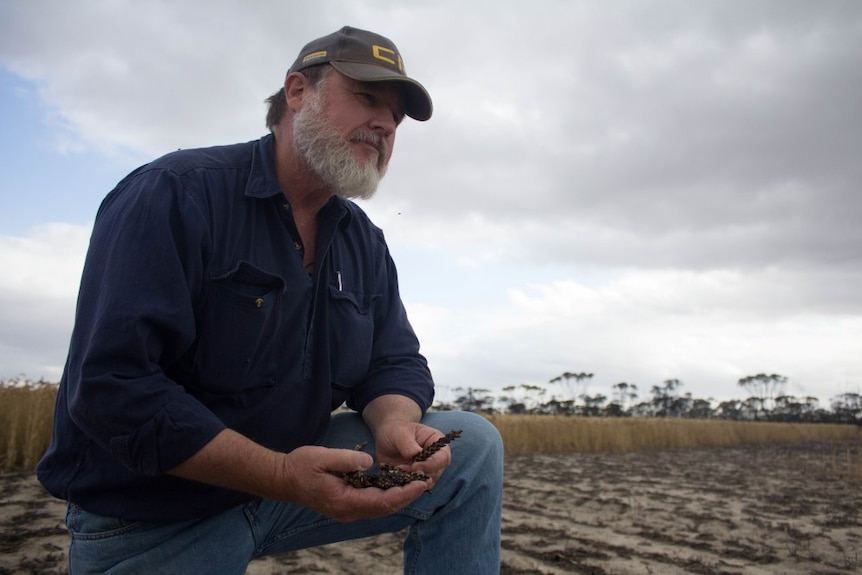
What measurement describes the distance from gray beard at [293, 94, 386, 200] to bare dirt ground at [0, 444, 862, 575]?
93.4 inches

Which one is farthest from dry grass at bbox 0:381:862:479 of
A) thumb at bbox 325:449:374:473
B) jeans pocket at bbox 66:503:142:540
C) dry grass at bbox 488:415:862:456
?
thumb at bbox 325:449:374:473

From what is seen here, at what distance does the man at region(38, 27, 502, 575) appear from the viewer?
1381 mm

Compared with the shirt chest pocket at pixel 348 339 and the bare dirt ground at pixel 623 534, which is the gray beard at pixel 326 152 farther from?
the bare dirt ground at pixel 623 534

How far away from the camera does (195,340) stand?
5.33 feet

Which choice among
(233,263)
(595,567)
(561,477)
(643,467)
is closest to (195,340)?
(233,263)

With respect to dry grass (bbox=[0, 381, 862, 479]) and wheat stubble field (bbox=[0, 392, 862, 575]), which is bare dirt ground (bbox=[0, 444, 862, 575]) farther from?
dry grass (bbox=[0, 381, 862, 479])

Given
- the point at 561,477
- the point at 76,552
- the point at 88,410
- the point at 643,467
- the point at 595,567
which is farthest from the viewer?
the point at 643,467

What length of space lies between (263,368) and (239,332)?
125 millimetres

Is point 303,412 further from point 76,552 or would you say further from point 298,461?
point 76,552

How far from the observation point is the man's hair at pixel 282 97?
2.04 metres

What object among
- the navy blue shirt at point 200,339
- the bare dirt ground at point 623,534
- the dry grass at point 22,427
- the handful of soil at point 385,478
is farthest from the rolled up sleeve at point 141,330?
the dry grass at point 22,427

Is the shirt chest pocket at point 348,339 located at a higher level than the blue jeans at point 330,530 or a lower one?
higher

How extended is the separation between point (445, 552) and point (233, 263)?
3.31 feet

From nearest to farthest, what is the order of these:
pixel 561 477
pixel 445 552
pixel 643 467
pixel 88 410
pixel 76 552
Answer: pixel 88 410
pixel 76 552
pixel 445 552
pixel 561 477
pixel 643 467
